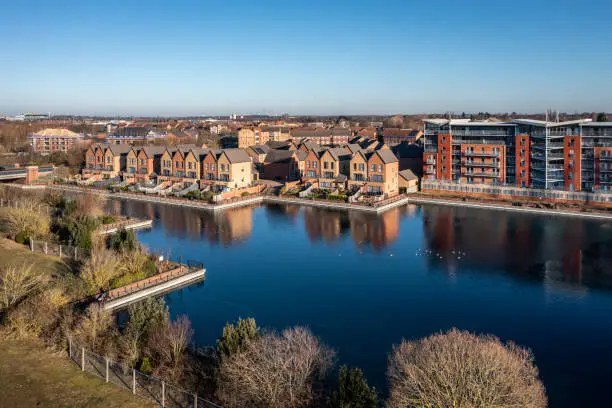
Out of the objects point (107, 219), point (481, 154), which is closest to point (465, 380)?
point (107, 219)

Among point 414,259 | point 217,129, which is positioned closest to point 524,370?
point 414,259

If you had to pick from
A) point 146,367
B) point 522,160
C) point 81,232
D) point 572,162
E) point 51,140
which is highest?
point 51,140

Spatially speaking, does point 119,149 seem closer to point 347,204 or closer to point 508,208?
point 347,204

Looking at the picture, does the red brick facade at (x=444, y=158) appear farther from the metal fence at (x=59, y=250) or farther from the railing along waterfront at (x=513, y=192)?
the metal fence at (x=59, y=250)

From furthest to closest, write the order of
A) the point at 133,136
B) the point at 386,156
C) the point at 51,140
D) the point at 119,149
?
the point at 51,140, the point at 133,136, the point at 119,149, the point at 386,156

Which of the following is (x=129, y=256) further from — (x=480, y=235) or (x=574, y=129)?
(x=574, y=129)

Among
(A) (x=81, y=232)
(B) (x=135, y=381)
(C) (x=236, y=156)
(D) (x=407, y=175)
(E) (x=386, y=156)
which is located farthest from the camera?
(C) (x=236, y=156)

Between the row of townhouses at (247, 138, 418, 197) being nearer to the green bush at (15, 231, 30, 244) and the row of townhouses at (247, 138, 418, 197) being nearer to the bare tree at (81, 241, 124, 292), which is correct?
the green bush at (15, 231, 30, 244)
